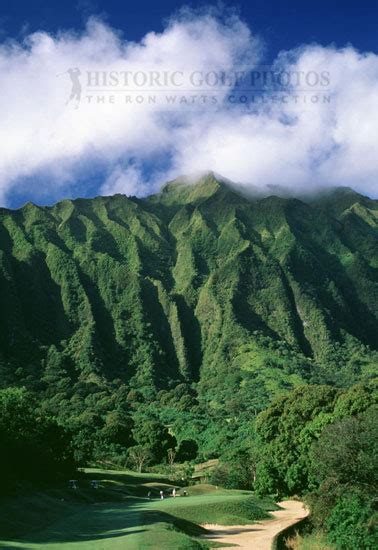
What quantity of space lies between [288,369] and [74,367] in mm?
69882

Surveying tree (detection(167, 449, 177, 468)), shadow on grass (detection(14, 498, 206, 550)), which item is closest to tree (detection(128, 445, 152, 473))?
tree (detection(167, 449, 177, 468))

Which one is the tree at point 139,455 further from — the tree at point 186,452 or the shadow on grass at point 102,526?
the shadow on grass at point 102,526

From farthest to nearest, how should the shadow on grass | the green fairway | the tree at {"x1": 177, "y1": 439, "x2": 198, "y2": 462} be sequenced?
the tree at {"x1": 177, "y1": 439, "x2": 198, "y2": 462}
the shadow on grass
the green fairway

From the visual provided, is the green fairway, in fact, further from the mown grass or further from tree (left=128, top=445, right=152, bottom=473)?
tree (left=128, top=445, right=152, bottom=473)

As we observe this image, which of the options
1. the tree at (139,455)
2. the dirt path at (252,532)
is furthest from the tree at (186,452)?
the dirt path at (252,532)

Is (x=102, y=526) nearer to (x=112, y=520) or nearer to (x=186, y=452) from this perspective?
(x=112, y=520)

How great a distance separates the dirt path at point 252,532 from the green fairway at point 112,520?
1165 millimetres

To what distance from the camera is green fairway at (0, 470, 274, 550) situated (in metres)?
28.5

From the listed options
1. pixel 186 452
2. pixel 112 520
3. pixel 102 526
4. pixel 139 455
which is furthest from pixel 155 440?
pixel 102 526

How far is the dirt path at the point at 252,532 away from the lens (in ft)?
118

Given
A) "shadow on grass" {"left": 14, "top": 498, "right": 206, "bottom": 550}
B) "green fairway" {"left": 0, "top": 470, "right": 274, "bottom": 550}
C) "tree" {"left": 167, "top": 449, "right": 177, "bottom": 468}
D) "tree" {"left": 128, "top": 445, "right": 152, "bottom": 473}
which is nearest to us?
"green fairway" {"left": 0, "top": 470, "right": 274, "bottom": 550}

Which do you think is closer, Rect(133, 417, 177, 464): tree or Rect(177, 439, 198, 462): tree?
Rect(133, 417, 177, 464): tree

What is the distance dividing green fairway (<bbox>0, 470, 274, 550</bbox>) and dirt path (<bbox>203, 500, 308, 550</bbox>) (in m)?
1.17

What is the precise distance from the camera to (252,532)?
41.2m
